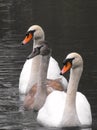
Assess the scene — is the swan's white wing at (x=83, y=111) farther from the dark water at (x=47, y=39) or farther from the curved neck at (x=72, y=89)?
the curved neck at (x=72, y=89)

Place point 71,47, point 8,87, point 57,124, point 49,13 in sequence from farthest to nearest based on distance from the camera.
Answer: point 49,13, point 71,47, point 8,87, point 57,124

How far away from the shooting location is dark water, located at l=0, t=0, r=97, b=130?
15.2 m

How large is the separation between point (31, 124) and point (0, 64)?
212 inches

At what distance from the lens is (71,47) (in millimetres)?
21812

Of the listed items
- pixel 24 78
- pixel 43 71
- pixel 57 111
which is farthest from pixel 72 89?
pixel 24 78

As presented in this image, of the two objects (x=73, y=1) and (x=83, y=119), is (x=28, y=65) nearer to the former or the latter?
(x=83, y=119)

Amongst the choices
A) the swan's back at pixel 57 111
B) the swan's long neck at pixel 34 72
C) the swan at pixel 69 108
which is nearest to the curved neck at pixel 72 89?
the swan at pixel 69 108

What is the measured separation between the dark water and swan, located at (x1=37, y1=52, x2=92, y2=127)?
0.24 metres

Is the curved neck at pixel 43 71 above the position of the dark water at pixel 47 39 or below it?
above

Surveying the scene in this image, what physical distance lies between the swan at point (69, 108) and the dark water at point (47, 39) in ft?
0.77

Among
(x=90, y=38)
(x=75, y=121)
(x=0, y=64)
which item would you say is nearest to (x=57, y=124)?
(x=75, y=121)

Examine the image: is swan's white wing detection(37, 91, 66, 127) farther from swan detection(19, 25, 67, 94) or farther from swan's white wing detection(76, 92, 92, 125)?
A: swan detection(19, 25, 67, 94)

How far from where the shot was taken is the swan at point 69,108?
1379 cm

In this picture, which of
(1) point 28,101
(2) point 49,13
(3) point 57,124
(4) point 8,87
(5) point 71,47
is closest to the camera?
(3) point 57,124
